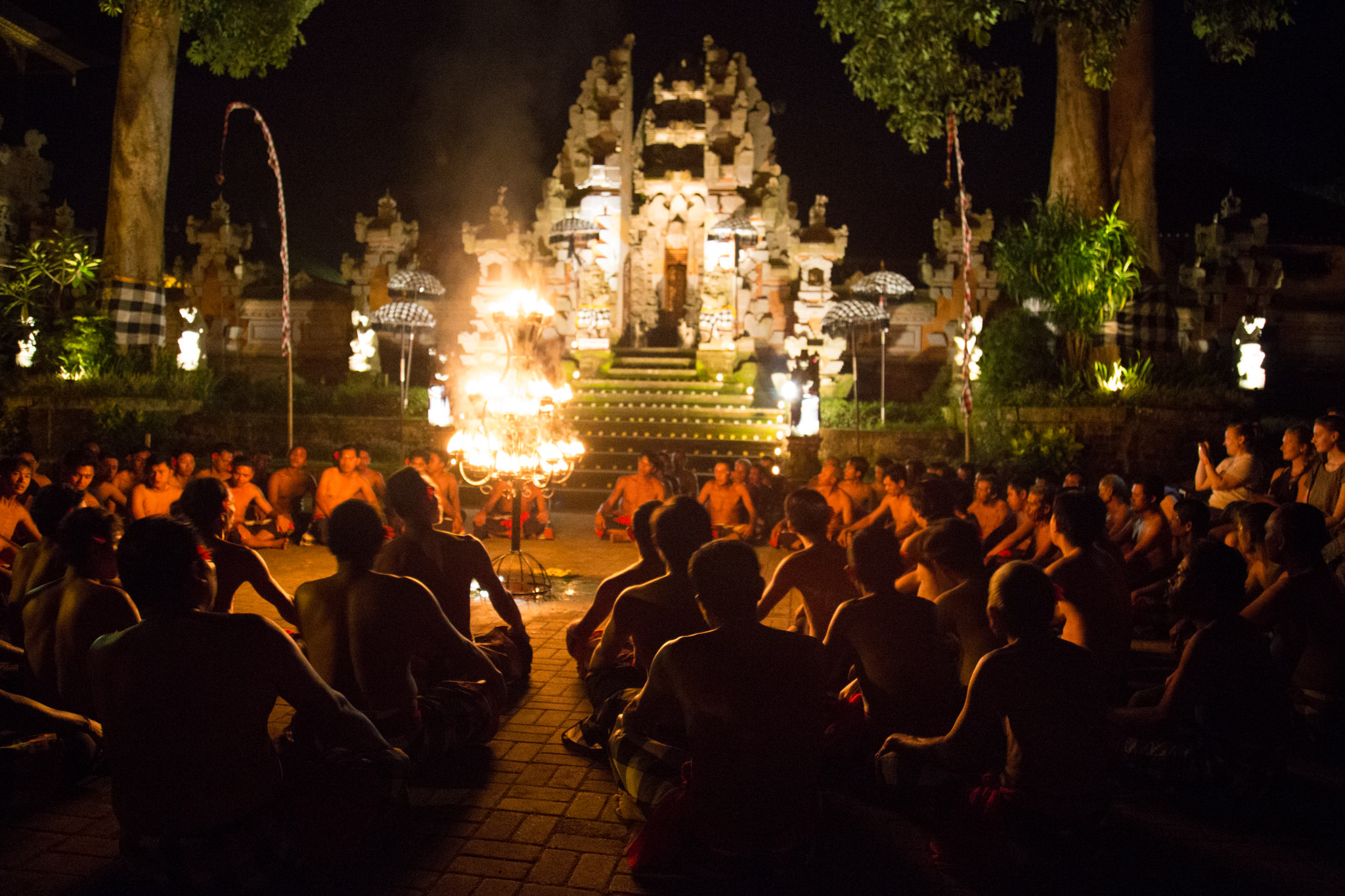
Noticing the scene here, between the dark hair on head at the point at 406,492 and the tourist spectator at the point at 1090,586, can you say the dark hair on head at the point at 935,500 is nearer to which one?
the tourist spectator at the point at 1090,586

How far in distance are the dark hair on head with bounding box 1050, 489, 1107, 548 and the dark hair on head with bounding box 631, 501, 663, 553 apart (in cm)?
215

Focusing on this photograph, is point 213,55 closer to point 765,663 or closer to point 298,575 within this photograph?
point 298,575

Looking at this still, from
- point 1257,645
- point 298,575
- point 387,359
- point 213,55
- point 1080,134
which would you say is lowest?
point 298,575

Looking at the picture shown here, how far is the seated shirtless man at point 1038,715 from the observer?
3004 millimetres

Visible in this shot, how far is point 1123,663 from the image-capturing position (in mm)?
4793

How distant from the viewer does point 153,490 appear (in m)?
9.01

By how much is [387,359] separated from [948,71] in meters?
16.9

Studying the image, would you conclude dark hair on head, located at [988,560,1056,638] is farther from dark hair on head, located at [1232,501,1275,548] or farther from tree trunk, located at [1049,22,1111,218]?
tree trunk, located at [1049,22,1111,218]

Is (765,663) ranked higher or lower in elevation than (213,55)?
lower

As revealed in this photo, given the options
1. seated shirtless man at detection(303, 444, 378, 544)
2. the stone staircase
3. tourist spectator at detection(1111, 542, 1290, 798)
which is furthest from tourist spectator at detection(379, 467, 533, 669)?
the stone staircase

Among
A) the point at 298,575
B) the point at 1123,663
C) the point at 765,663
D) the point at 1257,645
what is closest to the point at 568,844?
the point at 765,663

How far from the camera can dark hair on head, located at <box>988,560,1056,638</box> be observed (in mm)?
3070

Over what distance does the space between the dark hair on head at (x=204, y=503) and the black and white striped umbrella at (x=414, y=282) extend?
17.5 m

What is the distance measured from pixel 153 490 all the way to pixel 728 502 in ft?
21.5
